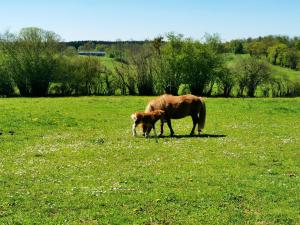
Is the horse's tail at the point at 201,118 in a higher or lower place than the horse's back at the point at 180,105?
lower

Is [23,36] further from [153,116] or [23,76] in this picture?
[153,116]

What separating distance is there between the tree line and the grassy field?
124ft

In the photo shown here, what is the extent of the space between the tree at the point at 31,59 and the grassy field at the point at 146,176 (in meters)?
37.6

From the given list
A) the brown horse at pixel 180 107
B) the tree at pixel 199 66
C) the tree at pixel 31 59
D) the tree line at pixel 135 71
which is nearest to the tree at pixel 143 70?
the tree line at pixel 135 71

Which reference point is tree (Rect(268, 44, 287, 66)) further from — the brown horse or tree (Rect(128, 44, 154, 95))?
the brown horse

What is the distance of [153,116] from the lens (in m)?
23.4

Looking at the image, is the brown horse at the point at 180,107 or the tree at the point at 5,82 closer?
the brown horse at the point at 180,107

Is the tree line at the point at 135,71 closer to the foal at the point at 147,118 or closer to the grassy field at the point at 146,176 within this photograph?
the grassy field at the point at 146,176

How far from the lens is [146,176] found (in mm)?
14531

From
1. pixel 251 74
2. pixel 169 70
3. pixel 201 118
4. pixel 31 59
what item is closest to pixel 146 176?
pixel 201 118

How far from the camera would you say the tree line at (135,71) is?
2517 inches

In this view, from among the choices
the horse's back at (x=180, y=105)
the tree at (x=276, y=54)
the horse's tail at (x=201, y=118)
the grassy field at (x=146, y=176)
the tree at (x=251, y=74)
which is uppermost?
the tree at (x=276, y=54)

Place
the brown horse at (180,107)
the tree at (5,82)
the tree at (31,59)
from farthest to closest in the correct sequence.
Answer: the tree at (31,59), the tree at (5,82), the brown horse at (180,107)

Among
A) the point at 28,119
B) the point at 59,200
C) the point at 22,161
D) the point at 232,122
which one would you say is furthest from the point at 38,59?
the point at 59,200
